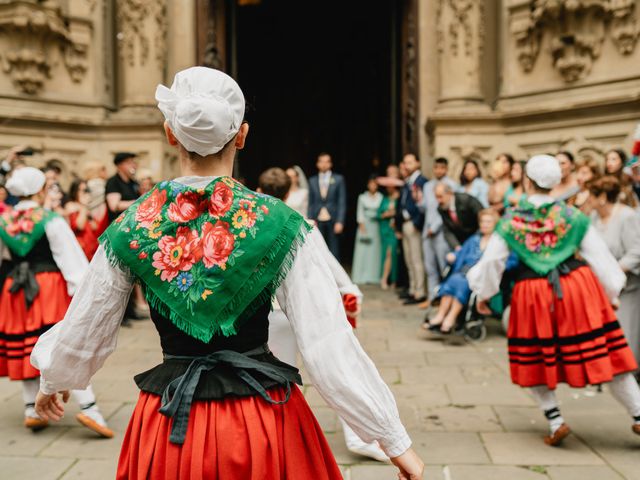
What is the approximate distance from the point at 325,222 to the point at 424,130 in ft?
7.74

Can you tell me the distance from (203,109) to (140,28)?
33.7 ft

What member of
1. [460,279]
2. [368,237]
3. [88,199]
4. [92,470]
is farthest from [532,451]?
[368,237]

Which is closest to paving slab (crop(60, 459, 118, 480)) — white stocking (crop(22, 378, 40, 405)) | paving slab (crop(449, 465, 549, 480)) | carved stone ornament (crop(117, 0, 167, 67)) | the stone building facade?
white stocking (crop(22, 378, 40, 405))

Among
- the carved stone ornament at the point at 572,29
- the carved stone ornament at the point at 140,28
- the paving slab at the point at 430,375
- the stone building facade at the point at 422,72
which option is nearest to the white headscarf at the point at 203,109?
the paving slab at the point at 430,375

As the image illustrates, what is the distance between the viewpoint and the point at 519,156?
10.2 metres

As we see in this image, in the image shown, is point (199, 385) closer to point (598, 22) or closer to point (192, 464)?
point (192, 464)

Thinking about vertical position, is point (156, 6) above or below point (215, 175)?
above

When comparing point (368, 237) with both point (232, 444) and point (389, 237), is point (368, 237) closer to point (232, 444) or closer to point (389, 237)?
point (389, 237)

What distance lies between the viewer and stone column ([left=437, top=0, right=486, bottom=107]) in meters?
10.5

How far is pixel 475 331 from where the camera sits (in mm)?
7203

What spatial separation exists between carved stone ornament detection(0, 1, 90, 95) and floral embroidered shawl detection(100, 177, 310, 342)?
946cm

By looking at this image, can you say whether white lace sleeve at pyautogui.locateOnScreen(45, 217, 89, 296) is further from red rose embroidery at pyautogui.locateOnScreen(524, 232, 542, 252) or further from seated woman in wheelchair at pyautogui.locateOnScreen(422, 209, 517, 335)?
seated woman in wheelchair at pyautogui.locateOnScreen(422, 209, 517, 335)

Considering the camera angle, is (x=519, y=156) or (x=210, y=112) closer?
(x=210, y=112)

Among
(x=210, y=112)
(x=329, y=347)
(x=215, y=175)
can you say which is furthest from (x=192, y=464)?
(x=210, y=112)
